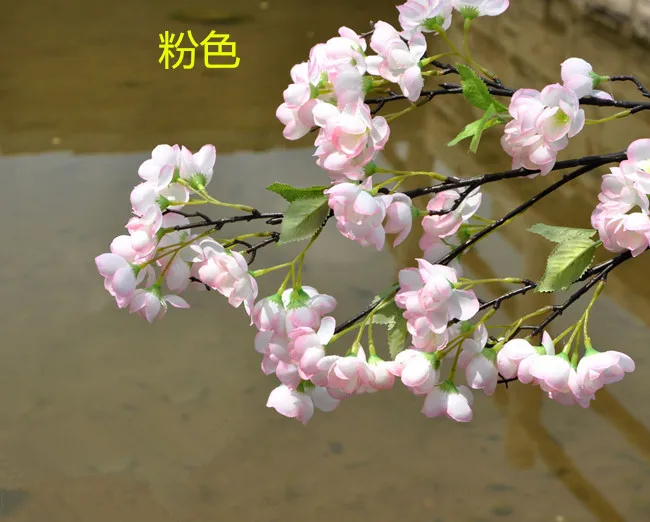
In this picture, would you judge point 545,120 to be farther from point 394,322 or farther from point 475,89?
point 394,322

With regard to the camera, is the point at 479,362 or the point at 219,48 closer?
the point at 479,362

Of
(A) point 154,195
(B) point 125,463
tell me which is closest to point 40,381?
(B) point 125,463

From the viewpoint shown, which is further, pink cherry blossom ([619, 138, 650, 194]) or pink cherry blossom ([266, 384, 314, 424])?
pink cherry blossom ([266, 384, 314, 424])

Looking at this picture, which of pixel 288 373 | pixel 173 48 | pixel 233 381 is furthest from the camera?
pixel 173 48

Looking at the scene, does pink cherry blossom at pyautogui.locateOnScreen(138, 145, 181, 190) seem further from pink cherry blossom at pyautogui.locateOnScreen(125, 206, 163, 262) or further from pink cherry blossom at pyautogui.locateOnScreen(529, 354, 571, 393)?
pink cherry blossom at pyautogui.locateOnScreen(529, 354, 571, 393)

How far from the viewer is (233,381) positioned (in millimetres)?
1522

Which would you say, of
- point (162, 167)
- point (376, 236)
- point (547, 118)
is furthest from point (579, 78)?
point (162, 167)

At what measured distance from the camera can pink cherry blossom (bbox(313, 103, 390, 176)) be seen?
486 millimetres

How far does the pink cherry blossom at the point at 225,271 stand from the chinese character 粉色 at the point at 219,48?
98.5 inches

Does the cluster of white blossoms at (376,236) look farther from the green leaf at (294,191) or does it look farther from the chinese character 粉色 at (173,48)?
the chinese character 粉色 at (173,48)

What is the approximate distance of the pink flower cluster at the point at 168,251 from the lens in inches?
20.8

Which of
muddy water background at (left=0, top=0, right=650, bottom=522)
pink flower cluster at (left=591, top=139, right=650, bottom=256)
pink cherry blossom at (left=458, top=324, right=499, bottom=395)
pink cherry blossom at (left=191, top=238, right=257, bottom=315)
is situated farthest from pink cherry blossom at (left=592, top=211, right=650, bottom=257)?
muddy water background at (left=0, top=0, right=650, bottom=522)

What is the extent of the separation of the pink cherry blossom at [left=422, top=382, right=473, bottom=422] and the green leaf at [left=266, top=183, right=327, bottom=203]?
5.8 inches

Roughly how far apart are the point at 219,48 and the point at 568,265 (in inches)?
111
